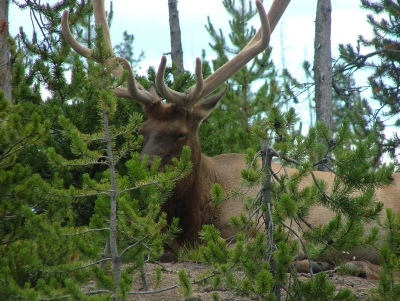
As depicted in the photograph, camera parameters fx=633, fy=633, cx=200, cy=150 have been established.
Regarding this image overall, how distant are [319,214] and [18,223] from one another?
13.4 feet

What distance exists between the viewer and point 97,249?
4.12 m

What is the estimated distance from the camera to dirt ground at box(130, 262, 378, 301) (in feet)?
16.2

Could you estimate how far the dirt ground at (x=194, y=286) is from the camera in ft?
16.2

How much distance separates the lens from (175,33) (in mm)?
11383

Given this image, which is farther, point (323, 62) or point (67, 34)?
point (323, 62)

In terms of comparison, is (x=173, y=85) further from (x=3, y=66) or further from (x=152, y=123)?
(x=3, y=66)

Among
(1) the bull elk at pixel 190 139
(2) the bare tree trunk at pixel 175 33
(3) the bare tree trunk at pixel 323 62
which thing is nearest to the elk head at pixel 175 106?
(1) the bull elk at pixel 190 139

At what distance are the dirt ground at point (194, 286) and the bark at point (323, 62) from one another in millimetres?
4828

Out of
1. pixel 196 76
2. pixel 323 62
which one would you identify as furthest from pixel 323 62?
pixel 196 76

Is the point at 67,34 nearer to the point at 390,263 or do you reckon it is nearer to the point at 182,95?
the point at 182,95

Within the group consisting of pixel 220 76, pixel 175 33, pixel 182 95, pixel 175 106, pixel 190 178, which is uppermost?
pixel 175 33

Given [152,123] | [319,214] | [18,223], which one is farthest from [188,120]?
[18,223]

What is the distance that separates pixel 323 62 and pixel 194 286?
6.53 meters

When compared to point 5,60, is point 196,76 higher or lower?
lower
